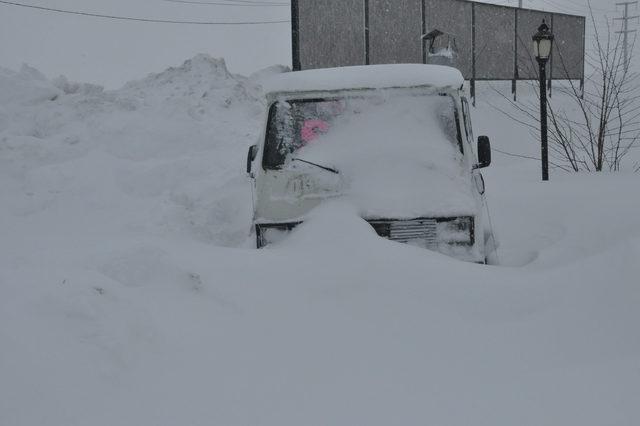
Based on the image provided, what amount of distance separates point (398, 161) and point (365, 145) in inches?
11.1

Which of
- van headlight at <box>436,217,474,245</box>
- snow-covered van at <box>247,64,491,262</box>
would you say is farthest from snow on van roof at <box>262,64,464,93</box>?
van headlight at <box>436,217,474,245</box>

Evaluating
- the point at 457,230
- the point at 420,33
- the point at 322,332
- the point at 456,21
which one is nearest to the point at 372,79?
the point at 457,230

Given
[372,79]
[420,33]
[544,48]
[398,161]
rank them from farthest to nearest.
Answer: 1. [420,33]
2. [544,48]
3. [372,79]
4. [398,161]

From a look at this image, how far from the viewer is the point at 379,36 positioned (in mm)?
17891

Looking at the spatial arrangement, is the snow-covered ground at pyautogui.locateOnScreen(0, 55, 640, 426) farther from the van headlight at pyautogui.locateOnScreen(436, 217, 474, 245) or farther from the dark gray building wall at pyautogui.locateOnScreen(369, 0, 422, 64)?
the dark gray building wall at pyautogui.locateOnScreen(369, 0, 422, 64)

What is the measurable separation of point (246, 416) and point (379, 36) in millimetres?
16290

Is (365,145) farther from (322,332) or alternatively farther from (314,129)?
(322,332)

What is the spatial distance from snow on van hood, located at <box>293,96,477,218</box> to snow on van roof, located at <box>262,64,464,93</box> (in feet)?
0.47

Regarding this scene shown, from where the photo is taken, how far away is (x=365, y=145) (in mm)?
5023

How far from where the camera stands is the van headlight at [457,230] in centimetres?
466

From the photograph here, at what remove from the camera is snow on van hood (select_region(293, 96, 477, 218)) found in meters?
4.70

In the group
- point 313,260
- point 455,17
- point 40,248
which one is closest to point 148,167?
point 40,248

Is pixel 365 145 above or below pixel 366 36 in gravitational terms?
below

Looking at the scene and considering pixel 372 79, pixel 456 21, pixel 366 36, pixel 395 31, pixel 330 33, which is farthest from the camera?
pixel 456 21
